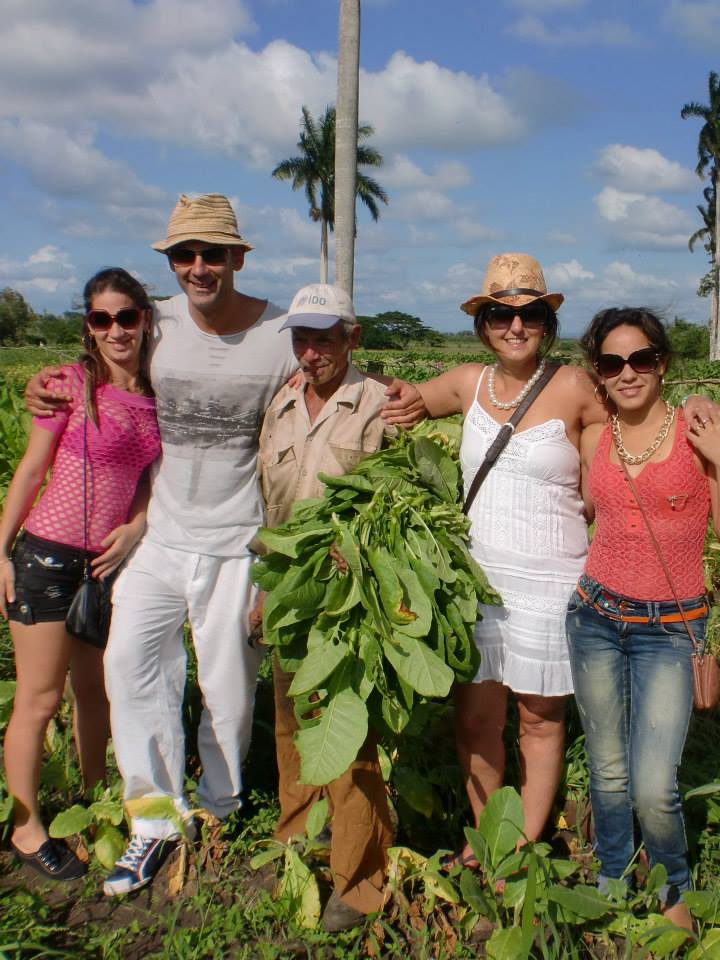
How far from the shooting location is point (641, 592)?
2.40 m

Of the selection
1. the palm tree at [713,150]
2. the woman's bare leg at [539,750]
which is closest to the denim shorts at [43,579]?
the woman's bare leg at [539,750]

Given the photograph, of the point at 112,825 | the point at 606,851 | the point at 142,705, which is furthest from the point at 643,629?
the point at 112,825

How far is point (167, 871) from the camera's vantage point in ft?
9.46

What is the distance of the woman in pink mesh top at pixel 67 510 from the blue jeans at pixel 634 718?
160 cm

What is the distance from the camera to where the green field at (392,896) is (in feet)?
7.78

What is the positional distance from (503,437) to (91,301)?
1.48 meters

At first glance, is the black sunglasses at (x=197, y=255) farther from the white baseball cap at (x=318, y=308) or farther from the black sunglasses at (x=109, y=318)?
the white baseball cap at (x=318, y=308)

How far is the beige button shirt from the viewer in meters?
2.61

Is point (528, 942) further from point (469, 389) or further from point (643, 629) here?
point (469, 389)

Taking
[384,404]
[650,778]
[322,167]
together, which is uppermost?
[322,167]

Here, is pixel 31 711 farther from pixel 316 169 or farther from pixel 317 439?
pixel 316 169

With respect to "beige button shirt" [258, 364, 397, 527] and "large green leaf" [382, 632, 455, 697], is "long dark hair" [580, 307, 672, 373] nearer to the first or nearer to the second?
"beige button shirt" [258, 364, 397, 527]

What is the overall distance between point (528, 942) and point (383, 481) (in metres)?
1.31

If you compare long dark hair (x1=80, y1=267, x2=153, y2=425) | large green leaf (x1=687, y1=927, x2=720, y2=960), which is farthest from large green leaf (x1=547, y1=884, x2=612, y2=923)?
long dark hair (x1=80, y1=267, x2=153, y2=425)
